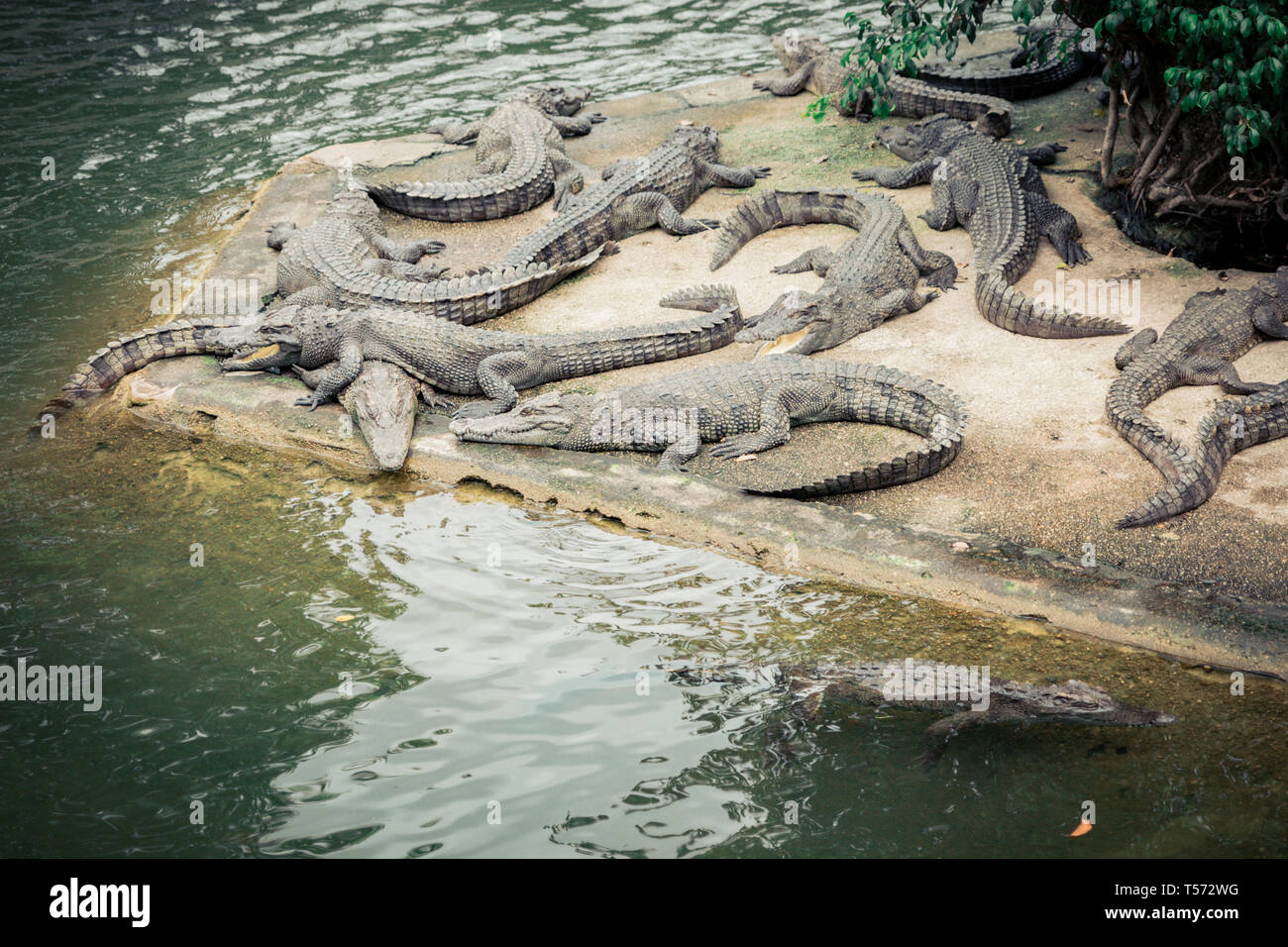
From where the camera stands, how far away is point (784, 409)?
21.5 feet

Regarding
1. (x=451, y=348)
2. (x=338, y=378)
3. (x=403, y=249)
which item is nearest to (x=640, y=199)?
(x=403, y=249)

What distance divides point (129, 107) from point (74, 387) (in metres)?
7.45

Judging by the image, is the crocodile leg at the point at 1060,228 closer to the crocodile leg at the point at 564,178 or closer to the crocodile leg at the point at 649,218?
the crocodile leg at the point at 649,218

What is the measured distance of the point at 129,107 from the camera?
525 inches

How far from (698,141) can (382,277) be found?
3.84 meters

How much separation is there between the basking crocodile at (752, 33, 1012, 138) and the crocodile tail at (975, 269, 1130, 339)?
2.87 meters

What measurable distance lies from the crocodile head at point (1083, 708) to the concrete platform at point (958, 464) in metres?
0.52

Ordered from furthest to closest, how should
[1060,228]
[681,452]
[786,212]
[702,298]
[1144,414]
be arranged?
[786,212]
[1060,228]
[702,298]
[681,452]
[1144,414]

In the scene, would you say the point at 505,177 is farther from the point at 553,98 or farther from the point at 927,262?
the point at 927,262

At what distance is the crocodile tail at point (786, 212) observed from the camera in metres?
9.18

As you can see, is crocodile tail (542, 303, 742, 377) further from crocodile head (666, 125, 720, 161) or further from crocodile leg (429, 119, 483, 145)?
crocodile leg (429, 119, 483, 145)
